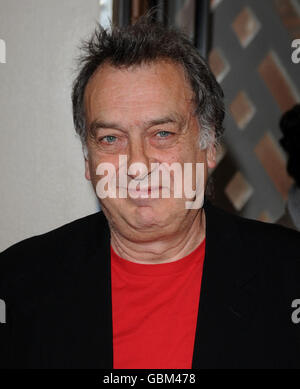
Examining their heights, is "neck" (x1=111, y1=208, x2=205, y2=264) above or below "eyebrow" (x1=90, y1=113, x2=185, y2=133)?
below

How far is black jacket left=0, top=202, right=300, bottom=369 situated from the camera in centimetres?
102

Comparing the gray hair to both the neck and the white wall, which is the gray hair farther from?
the white wall

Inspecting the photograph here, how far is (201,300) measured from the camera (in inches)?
41.0

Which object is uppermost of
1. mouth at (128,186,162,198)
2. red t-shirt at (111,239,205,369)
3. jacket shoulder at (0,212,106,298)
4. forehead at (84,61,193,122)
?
forehead at (84,61,193,122)

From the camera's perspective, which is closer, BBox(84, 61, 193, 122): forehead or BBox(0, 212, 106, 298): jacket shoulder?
BBox(84, 61, 193, 122): forehead

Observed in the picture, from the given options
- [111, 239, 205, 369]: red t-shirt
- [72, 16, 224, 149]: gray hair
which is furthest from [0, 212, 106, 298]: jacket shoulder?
[72, 16, 224, 149]: gray hair

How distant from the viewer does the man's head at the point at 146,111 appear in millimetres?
1018

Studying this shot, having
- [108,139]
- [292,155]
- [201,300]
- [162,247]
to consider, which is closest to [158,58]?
[108,139]

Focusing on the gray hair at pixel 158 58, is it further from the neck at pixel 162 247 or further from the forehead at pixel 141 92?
the neck at pixel 162 247

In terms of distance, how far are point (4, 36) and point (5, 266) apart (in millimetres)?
631

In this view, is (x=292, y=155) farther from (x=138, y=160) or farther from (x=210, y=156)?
(x=138, y=160)

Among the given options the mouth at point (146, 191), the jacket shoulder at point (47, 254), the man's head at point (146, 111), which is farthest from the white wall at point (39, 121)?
the mouth at point (146, 191)

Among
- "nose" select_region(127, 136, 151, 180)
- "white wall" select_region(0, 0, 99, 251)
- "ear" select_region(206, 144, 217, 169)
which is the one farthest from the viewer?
"white wall" select_region(0, 0, 99, 251)
